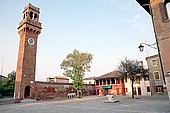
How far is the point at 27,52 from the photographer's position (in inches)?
1170

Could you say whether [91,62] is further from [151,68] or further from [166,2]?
[166,2]

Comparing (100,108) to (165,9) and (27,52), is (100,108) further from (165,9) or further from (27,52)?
(27,52)

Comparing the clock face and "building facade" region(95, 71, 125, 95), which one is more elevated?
the clock face

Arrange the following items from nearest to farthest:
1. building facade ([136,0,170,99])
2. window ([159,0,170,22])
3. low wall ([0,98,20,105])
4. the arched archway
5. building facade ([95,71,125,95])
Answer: building facade ([136,0,170,99]), window ([159,0,170,22]), low wall ([0,98,20,105]), the arched archway, building facade ([95,71,125,95])

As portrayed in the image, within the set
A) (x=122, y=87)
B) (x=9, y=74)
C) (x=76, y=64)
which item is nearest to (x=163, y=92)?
(x=122, y=87)

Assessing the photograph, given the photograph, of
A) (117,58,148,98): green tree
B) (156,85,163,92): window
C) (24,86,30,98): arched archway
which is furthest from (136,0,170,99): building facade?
(24,86,30,98): arched archway

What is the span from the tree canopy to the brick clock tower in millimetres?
7271

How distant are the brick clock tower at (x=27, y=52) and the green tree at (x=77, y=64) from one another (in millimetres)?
7268

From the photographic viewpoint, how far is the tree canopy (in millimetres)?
32169

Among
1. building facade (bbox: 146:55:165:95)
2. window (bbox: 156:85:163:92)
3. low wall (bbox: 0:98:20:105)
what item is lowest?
low wall (bbox: 0:98:20:105)

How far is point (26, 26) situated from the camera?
1191 inches

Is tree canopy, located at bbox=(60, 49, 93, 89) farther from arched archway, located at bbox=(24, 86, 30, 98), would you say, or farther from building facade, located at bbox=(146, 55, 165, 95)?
building facade, located at bbox=(146, 55, 165, 95)

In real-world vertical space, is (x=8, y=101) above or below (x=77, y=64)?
below

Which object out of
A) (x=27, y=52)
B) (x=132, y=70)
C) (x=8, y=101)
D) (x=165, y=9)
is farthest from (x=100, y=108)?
(x=27, y=52)
